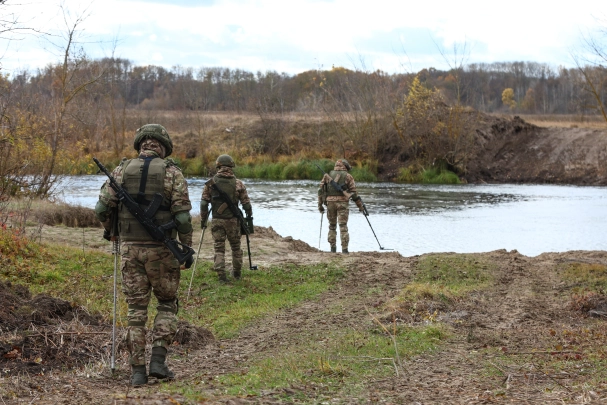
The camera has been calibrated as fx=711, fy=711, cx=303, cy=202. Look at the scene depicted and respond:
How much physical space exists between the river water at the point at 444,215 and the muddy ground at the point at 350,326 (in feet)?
27.9

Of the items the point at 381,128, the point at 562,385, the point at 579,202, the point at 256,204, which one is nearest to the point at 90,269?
the point at 562,385

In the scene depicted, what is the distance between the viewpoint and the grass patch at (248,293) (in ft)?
36.7

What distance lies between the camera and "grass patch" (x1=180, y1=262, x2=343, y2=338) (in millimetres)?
11188

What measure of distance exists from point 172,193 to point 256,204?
83.6 feet

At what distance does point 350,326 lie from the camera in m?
10.2

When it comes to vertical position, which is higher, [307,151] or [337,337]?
[307,151]

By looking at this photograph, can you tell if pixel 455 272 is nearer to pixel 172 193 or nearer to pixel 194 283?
pixel 194 283

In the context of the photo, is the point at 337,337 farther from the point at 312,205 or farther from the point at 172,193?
the point at 312,205

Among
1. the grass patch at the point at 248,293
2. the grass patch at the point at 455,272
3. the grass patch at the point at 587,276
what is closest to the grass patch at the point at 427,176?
the grass patch at the point at 455,272

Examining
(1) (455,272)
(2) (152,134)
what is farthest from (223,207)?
(2) (152,134)

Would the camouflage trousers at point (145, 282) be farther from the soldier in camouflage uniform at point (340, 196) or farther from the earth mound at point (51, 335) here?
the soldier in camouflage uniform at point (340, 196)

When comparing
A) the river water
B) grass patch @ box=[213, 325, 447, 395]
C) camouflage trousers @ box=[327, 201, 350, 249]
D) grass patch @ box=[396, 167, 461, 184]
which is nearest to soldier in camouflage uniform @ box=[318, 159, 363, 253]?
camouflage trousers @ box=[327, 201, 350, 249]

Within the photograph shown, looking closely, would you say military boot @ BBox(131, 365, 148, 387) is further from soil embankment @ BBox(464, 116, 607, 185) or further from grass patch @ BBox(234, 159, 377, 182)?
soil embankment @ BBox(464, 116, 607, 185)

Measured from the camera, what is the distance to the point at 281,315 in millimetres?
11297
